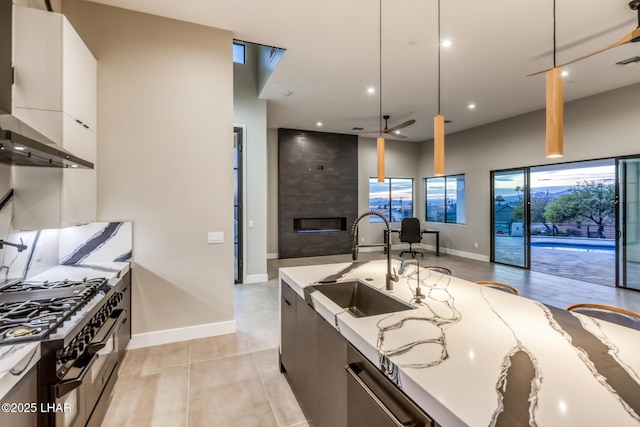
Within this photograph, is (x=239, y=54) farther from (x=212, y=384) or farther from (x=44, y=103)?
(x=212, y=384)

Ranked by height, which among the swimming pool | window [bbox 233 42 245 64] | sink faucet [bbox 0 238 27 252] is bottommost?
the swimming pool

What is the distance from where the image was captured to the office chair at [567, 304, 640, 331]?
5.12ft

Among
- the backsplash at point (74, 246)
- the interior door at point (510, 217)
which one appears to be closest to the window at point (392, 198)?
the interior door at point (510, 217)

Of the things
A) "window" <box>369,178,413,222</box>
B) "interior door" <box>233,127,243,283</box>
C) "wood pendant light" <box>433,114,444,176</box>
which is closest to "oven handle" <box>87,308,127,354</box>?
"wood pendant light" <box>433,114,444,176</box>

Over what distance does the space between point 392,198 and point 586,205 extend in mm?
4667

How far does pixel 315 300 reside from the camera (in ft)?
5.62

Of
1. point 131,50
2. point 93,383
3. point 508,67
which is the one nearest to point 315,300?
point 93,383

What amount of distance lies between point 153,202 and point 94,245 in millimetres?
641

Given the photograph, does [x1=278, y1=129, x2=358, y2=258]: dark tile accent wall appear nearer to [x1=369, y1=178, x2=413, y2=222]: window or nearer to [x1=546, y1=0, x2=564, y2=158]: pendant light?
[x1=369, y1=178, x2=413, y2=222]: window

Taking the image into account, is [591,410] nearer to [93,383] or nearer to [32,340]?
[32,340]

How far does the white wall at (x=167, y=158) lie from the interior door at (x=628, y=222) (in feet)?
21.1

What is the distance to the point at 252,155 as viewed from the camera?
5.36 meters

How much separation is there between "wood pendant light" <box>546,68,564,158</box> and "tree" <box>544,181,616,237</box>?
17.6ft

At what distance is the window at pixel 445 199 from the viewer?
27.0ft
